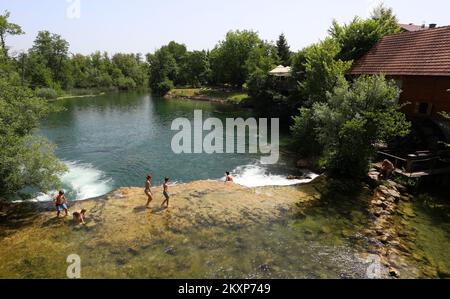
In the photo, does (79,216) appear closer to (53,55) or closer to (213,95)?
(213,95)

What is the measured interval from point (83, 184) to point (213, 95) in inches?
2495

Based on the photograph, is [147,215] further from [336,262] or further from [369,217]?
[369,217]

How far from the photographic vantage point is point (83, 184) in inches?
972

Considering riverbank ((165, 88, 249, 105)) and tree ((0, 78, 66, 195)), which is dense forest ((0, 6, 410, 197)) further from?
riverbank ((165, 88, 249, 105))

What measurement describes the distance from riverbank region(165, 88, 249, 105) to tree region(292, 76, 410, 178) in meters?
48.0

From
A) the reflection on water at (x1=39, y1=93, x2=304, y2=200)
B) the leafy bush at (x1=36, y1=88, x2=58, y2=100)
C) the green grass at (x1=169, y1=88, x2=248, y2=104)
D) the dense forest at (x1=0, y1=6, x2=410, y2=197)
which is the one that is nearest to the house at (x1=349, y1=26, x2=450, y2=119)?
the dense forest at (x1=0, y1=6, x2=410, y2=197)

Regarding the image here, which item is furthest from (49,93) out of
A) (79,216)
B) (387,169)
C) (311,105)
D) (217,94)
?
(387,169)

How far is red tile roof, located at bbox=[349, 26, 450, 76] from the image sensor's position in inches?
997

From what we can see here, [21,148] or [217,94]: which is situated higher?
[217,94]

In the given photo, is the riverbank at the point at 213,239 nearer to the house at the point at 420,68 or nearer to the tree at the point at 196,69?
the house at the point at 420,68

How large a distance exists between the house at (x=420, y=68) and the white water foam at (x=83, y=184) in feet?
87.9

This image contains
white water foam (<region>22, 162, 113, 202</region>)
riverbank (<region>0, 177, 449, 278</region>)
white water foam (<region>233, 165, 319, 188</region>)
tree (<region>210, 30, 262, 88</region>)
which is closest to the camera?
riverbank (<region>0, 177, 449, 278</region>)

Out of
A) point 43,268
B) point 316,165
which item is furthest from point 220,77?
point 43,268

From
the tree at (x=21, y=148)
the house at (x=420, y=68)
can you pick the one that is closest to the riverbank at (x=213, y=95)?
the house at (x=420, y=68)
